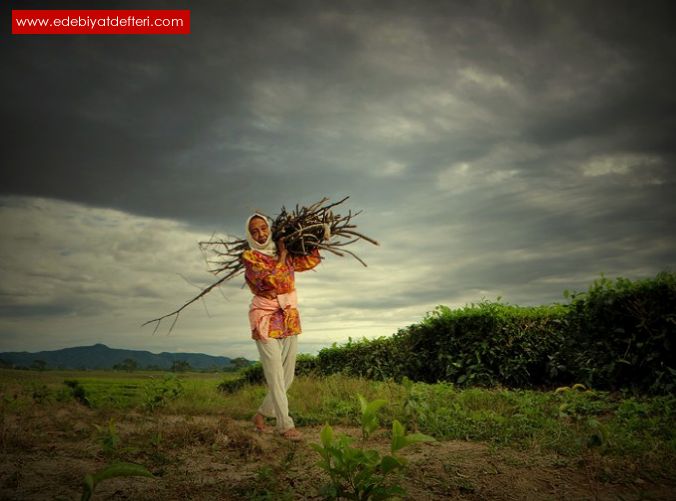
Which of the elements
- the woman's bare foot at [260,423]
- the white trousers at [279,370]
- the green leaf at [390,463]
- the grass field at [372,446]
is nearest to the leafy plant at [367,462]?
the green leaf at [390,463]

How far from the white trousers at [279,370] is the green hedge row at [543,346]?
4.70 metres

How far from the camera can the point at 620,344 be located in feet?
27.2

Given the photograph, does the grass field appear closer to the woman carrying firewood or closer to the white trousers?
the white trousers

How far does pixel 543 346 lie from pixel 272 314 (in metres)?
6.17

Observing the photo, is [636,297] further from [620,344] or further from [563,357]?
[563,357]

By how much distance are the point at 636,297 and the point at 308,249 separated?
5456mm

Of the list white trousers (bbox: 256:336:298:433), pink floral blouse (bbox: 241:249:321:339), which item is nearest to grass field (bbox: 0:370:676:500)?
white trousers (bbox: 256:336:298:433)

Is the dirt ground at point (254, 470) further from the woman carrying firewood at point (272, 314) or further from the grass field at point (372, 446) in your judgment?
the woman carrying firewood at point (272, 314)

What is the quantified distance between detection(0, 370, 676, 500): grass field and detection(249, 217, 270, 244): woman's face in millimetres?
2460

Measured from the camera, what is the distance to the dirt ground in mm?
4109

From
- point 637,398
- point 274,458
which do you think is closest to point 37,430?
point 274,458

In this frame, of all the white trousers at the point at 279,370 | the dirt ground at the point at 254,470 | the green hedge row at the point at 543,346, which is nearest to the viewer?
the dirt ground at the point at 254,470

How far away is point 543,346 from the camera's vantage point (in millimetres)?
10023

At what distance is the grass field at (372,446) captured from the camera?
4.23 metres
